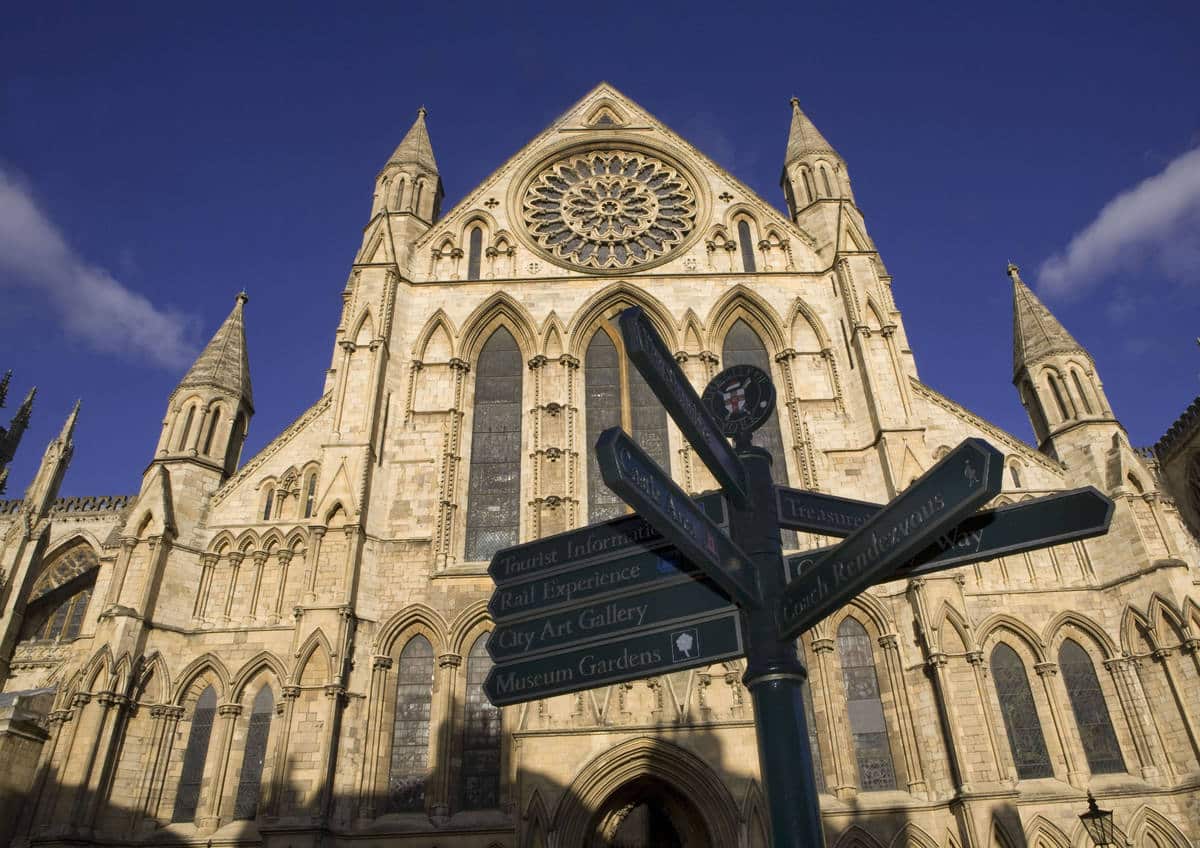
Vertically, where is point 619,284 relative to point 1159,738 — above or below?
above

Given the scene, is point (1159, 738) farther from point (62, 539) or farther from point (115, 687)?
point (62, 539)

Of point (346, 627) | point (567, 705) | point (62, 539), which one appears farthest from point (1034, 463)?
point (62, 539)

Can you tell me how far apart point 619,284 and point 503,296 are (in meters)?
2.68

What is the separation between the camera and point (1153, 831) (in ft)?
44.4

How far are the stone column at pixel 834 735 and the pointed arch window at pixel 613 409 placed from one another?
4.61 meters

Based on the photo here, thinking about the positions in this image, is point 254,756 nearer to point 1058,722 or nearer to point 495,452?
point 495,452

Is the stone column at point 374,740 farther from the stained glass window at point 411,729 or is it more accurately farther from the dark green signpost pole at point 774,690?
the dark green signpost pole at point 774,690

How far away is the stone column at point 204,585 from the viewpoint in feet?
51.2

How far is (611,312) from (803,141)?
7.76 meters

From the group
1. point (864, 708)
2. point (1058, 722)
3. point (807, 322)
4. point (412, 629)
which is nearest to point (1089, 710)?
point (1058, 722)

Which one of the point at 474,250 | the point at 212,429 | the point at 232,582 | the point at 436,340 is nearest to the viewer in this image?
the point at 232,582

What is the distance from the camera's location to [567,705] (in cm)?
1367

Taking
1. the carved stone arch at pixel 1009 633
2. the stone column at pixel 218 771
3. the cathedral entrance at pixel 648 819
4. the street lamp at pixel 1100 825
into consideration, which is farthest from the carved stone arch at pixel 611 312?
the street lamp at pixel 1100 825

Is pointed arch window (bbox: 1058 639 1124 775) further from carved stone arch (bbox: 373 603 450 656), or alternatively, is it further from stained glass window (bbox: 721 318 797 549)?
carved stone arch (bbox: 373 603 450 656)
